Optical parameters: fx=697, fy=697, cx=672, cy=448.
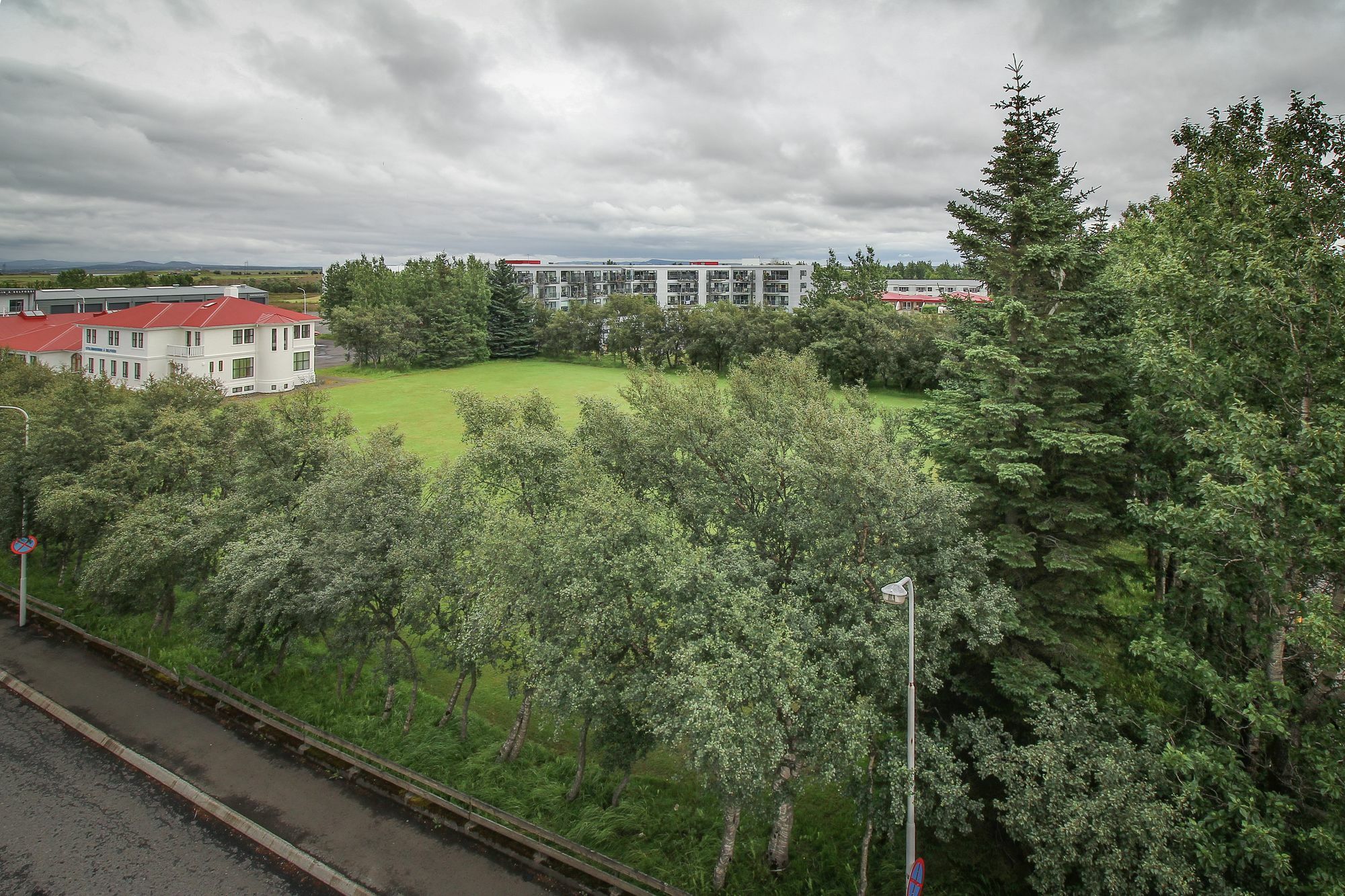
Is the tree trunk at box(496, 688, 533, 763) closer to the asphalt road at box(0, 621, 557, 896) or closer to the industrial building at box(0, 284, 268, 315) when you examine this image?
the asphalt road at box(0, 621, 557, 896)

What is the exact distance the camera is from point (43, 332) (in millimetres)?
61062

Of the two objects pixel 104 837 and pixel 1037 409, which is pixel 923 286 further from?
pixel 104 837

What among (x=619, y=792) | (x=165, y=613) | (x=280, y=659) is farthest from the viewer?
(x=165, y=613)

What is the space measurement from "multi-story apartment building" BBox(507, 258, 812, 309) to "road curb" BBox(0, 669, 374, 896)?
96.4m

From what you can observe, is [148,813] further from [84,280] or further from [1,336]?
[84,280]

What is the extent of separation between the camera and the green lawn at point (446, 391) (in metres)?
49.1

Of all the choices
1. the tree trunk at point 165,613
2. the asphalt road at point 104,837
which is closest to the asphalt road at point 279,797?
the asphalt road at point 104,837

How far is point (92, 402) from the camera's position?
2517cm

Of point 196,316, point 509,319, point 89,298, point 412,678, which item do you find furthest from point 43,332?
point 412,678

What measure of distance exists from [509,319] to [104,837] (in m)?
78.7

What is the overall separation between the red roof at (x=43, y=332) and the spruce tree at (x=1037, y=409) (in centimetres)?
7019

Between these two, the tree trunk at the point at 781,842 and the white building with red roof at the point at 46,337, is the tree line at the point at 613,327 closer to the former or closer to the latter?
the white building with red roof at the point at 46,337

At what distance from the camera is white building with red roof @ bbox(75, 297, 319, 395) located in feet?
178

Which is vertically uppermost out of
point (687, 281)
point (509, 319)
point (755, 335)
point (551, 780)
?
point (687, 281)
